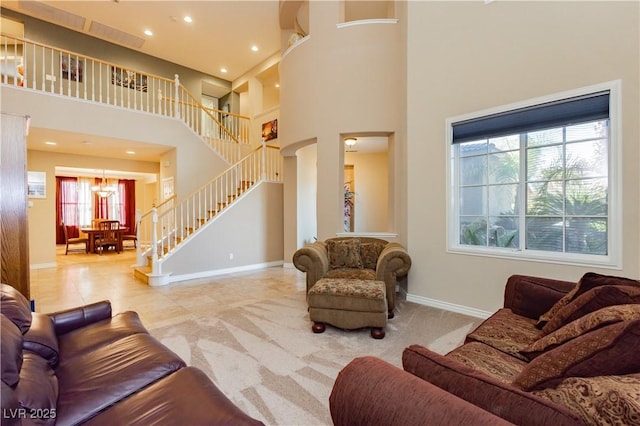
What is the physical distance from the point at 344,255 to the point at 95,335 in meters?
2.85

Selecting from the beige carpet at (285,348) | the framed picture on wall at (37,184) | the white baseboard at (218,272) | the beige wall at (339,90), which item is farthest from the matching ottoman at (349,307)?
the framed picture on wall at (37,184)

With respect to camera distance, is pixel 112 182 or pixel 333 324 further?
pixel 112 182

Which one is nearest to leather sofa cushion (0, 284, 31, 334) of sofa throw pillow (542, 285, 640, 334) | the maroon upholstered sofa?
the maroon upholstered sofa

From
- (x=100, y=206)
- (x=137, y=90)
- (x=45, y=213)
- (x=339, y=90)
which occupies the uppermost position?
(x=137, y=90)

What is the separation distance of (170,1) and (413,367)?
317 inches

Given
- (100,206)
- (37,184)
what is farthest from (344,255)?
(100,206)

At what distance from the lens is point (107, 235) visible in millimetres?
8953

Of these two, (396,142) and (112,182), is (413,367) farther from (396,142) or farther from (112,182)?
(112,182)

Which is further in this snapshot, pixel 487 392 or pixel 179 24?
pixel 179 24

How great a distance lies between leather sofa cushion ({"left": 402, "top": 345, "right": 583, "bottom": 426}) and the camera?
807mm

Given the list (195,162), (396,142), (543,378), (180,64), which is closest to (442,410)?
(543,378)

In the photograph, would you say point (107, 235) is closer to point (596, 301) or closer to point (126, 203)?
point (126, 203)

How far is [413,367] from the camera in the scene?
1.12 metres

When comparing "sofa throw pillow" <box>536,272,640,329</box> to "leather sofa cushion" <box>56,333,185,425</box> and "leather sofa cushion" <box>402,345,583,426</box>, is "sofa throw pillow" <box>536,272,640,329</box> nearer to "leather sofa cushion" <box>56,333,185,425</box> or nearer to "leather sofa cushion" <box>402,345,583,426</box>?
"leather sofa cushion" <box>402,345,583,426</box>
